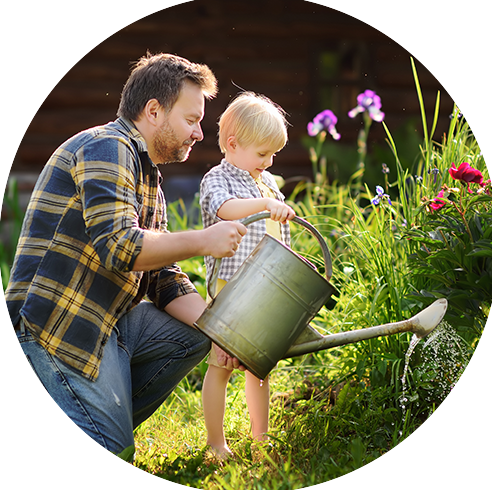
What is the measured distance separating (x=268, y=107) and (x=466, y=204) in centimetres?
79

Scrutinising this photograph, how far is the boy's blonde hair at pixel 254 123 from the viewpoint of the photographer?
1.90 m

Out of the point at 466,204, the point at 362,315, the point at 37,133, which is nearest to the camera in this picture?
the point at 466,204

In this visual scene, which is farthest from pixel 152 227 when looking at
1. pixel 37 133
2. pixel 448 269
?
pixel 37 133

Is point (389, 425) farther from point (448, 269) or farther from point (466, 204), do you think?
point (466, 204)

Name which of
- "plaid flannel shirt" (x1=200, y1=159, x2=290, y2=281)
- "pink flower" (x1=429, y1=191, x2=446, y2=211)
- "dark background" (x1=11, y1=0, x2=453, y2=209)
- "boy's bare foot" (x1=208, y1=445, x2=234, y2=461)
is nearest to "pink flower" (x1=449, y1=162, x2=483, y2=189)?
"pink flower" (x1=429, y1=191, x2=446, y2=211)

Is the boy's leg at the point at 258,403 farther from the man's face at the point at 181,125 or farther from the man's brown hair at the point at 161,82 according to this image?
the man's brown hair at the point at 161,82

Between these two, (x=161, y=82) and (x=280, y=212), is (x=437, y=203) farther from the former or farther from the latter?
(x=161, y=82)

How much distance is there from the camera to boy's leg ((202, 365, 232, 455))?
76.3 inches

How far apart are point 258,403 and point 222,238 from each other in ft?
2.42

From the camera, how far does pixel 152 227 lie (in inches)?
75.4

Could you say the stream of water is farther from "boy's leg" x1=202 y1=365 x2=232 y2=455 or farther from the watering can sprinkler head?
"boy's leg" x1=202 y1=365 x2=232 y2=455

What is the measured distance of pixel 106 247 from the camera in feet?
5.08

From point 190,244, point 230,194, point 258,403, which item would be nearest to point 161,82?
point 230,194

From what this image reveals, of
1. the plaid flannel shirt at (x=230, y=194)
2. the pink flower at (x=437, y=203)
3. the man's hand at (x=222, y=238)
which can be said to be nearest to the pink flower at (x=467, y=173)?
the pink flower at (x=437, y=203)
